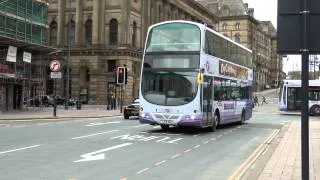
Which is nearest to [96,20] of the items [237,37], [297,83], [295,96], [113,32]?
[113,32]

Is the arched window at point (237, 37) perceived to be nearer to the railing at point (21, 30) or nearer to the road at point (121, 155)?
the railing at point (21, 30)

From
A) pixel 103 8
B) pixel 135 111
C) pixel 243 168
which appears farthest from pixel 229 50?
pixel 103 8

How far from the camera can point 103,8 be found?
79938 mm

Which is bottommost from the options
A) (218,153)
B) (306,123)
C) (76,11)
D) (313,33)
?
(218,153)

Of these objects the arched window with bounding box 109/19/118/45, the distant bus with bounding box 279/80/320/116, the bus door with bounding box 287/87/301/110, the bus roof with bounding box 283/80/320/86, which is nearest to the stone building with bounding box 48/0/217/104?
the arched window with bounding box 109/19/118/45

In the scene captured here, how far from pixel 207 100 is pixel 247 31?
125484 millimetres

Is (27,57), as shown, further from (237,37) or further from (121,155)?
(237,37)

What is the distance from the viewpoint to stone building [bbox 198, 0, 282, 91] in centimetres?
14962

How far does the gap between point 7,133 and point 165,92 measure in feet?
21.6

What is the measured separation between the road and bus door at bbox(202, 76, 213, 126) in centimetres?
108

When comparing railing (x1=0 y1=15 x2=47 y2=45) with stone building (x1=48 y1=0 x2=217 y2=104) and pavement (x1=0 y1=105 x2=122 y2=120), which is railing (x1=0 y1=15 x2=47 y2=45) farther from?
stone building (x1=48 y1=0 x2=217 y2=104)

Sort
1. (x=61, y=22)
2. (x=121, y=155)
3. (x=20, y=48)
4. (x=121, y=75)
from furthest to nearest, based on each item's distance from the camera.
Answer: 1. (x=61, y=22)
2. (x=121, y=75)
3. (x=20, y=48)
4. (x=121, y=155)

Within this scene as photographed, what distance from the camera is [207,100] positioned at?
25531mm

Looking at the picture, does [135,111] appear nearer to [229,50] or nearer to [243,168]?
[229,50]
